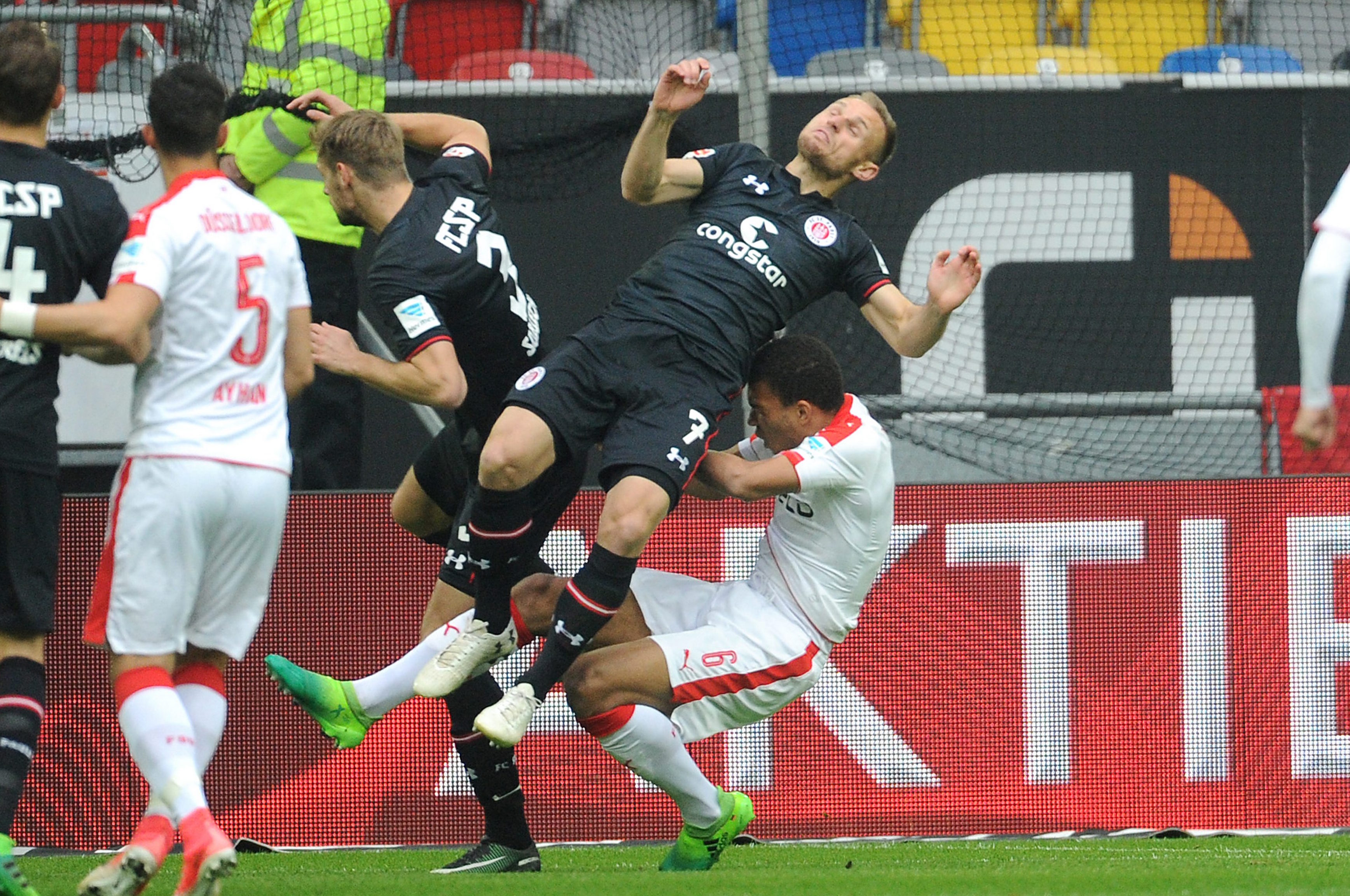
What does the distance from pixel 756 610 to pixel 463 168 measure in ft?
5.14

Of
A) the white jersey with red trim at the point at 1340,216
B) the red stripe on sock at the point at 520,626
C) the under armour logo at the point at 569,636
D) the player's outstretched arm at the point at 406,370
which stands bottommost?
the red stripe on sock at the point at 520,626

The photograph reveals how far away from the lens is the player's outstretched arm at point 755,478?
4949 millimetres

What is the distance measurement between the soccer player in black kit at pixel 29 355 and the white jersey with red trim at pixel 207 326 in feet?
0.88

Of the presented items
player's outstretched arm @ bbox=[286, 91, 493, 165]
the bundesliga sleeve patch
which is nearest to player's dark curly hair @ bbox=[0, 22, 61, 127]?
the bundesliga sleeve patch

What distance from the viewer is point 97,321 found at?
3.65 metres

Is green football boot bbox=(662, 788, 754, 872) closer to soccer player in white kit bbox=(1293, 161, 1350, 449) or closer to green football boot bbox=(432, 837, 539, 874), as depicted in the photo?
green football boot bbox=(432, 837, 539, 874)

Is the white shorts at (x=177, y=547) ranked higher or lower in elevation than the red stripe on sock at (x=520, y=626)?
higher

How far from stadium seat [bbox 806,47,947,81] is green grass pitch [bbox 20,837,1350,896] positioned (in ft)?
9.72

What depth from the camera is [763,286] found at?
5.18 meters

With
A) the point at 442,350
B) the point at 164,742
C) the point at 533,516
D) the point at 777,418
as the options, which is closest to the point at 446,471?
the point at 533,516

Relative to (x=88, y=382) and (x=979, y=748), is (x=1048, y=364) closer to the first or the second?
(x=979, y=748)

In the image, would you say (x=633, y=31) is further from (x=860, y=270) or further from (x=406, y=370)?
(x=406, y=370)

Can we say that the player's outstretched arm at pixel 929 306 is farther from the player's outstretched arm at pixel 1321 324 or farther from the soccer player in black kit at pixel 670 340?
the player's outstretched arm at pixel 1321 324

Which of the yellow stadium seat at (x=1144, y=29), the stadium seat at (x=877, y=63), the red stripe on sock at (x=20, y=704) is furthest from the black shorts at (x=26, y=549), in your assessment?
the yellow stadium seat at (x=1144, y=29)
